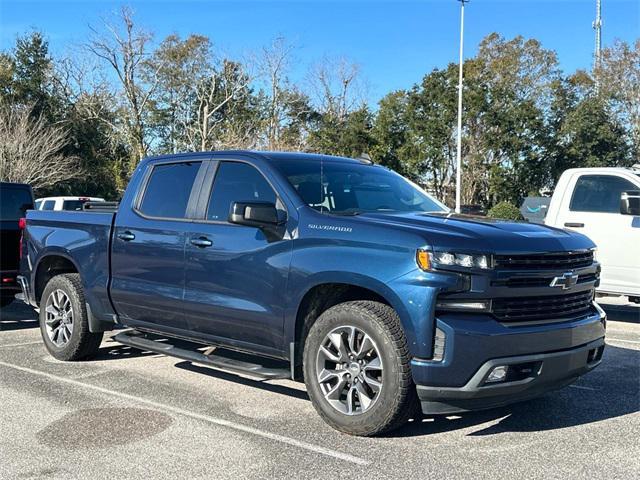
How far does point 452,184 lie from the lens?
131 feet

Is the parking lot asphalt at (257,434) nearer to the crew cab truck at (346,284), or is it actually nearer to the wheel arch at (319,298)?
the crew cab truck at (346,284)

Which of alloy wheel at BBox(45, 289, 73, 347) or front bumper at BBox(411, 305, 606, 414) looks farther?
alloy wheel at BBox(45, 289, 73, 347)

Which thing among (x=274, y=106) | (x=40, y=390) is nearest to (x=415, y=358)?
(x=40, y=390)

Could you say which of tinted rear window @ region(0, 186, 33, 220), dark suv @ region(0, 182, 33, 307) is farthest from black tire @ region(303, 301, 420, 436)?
tinted rear window @ region(0, 186, 33, 220)

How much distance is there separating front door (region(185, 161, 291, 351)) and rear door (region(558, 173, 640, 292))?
5700 millimetres

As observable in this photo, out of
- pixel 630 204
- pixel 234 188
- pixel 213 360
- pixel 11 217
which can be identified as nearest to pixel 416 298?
pixel 213 360

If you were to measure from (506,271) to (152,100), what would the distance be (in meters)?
50.8

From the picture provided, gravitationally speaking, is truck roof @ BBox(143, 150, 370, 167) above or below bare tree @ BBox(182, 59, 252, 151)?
below

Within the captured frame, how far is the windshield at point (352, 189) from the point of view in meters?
5.07

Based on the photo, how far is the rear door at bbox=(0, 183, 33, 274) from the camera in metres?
8.81

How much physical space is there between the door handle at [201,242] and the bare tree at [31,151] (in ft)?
95.3

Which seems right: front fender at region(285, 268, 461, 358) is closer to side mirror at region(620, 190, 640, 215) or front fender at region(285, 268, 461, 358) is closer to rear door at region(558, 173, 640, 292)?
side mirror at region(620, 190, 640, 215)

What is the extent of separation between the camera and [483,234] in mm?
4176

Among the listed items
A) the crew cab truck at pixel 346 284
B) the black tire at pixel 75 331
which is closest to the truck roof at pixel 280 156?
the crew cab truck at pixel 346 284
